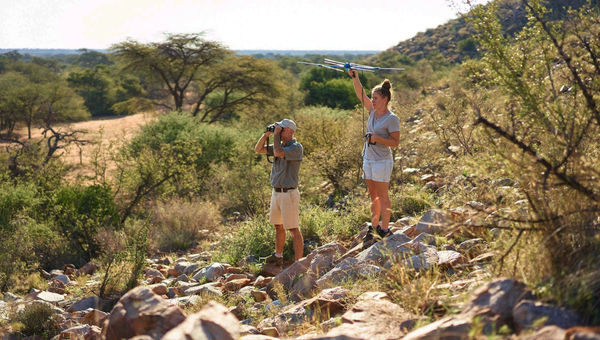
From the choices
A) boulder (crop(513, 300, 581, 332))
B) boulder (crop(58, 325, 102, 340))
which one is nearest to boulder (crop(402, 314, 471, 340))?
boulder (crop(513, 300, 581, 332))

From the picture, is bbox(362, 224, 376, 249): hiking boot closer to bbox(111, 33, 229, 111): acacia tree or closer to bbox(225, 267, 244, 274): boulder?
bbox(225, 267, 244, 274): boulder

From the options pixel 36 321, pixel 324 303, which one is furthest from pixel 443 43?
pixel 324 303

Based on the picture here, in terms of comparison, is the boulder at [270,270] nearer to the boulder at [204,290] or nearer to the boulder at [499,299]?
the boulder at [204,290]

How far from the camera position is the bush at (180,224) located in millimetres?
9477

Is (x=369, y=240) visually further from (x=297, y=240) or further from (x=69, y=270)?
(x=69, y=270)

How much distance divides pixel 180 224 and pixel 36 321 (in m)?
4.43

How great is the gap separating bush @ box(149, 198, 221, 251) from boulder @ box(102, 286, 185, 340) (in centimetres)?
618

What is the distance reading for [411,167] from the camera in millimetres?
10328

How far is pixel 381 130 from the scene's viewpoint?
546cm

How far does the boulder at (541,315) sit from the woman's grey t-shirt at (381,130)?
9.59 ft

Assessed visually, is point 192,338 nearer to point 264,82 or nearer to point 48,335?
point 48,335

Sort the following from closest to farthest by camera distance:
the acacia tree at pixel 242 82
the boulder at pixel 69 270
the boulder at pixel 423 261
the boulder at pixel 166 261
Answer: the boulder at pixel 423 261, the boulder at pixel 69 270, the boulder at pixel 166 261, the acacia tree at pixel 242 82

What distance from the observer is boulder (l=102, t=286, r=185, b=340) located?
3.14 metres

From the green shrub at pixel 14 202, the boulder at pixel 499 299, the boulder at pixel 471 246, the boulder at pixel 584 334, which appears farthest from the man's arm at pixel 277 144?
the green shrub at pixel 14 202
